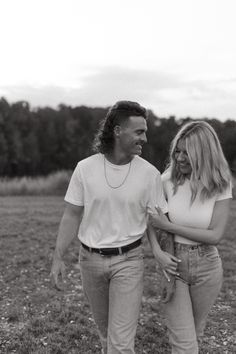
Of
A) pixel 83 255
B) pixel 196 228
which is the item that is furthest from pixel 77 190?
pixel 196 228

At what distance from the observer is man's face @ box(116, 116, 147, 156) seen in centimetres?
340

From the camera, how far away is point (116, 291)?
332cm

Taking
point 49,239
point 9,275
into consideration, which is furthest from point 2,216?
point 9,275

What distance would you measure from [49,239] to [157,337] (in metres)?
5.14

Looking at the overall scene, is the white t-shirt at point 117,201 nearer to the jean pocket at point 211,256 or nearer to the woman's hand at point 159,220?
the woman's hand at point 159,220

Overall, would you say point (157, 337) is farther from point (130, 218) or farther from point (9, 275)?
point (9, 275)

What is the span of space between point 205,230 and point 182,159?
511 millimetres

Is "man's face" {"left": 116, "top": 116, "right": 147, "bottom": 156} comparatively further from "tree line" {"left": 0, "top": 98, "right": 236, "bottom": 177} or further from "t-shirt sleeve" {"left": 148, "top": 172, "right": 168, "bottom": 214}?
"tree line" {"left": 0, "top": 98, "right": 236, "bottom": 177}

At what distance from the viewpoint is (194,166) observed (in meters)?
3.28

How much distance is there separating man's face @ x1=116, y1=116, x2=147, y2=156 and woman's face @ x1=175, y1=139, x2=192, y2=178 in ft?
0.81

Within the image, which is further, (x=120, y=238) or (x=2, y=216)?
(x=2, y=216)

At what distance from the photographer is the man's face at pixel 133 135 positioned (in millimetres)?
3401

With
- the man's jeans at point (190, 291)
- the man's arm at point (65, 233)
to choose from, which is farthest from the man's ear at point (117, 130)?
the man's jeans at point (190, 291)

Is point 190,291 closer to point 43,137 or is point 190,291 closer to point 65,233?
point 65,233
